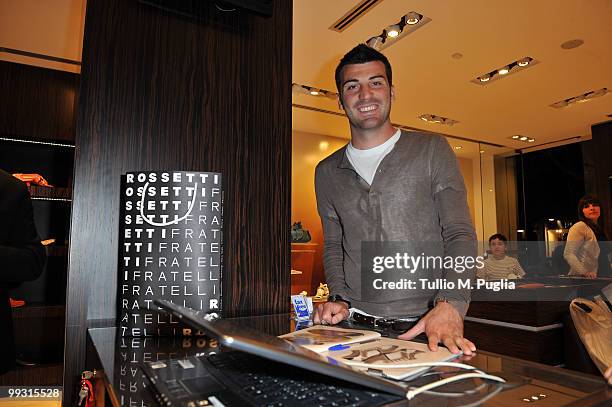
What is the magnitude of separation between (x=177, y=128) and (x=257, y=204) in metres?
0.27

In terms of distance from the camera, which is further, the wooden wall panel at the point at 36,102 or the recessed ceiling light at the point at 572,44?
the recessed ceiling light at the point at 572,44

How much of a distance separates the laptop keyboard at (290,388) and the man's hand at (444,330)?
0.24m

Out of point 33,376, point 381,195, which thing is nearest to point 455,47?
point 381,195

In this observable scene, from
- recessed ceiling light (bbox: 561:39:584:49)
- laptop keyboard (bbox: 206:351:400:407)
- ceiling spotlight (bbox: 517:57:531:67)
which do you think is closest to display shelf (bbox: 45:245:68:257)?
laptop keyboard (bbox: 206:351:400:407)

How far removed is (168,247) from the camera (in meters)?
0.81

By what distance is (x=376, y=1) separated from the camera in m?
2.69

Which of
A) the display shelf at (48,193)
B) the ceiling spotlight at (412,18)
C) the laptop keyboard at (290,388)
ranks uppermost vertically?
the ceiling spotlight at (412,18)

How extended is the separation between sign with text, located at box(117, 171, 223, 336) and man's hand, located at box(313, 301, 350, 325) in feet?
0.69

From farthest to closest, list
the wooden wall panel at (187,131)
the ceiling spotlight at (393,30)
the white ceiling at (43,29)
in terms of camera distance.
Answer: the ceiling spotlight at (393,30) < the white ceiling at (43,29) < the wooden wall panel at (187,131)

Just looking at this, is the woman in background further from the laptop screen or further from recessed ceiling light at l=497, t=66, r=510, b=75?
the laptop screen

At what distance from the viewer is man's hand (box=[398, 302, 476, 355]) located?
61cm

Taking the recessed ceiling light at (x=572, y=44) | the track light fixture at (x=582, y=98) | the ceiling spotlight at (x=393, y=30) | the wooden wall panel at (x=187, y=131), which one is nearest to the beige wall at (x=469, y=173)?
the track light fixture at (x=582, y=98)

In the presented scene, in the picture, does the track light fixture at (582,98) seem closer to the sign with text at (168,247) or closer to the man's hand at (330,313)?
the man's hand at (330,313)

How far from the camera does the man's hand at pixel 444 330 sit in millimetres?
606
